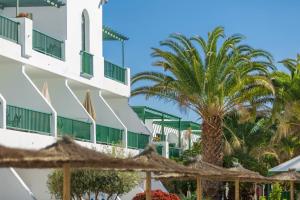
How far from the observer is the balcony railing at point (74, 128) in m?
31.2

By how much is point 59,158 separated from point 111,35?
88.9ft

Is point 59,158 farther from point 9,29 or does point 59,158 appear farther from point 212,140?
point 212,140

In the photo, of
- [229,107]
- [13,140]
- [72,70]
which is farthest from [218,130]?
[13,140]

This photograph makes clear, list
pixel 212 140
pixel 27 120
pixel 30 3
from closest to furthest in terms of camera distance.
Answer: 1. pixel 27 120
2. pixel 30 3
3. pixel 212 140

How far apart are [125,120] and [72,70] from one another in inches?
319

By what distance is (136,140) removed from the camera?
40.0 meters

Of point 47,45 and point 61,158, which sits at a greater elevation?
point 47,45

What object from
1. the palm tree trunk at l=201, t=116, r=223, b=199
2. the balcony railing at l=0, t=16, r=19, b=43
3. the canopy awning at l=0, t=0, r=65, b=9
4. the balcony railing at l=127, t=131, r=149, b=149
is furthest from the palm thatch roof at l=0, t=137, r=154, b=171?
the balcony railing at l=127, t=131, r=149, b=149

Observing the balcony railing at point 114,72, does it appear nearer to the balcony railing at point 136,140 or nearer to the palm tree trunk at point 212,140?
the balcony railing at point 136,140

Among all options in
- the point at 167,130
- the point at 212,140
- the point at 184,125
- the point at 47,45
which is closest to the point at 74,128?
the point at 47,45

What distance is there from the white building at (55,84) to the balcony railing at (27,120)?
0.10ft

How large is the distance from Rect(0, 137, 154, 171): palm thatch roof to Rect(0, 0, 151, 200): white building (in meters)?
10.4

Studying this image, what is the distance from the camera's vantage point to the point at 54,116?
30172 mm

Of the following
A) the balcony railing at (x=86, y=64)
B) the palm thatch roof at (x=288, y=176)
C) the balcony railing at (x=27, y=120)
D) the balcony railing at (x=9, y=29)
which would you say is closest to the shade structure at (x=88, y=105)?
the balcony railing at (x=86, y=64)
